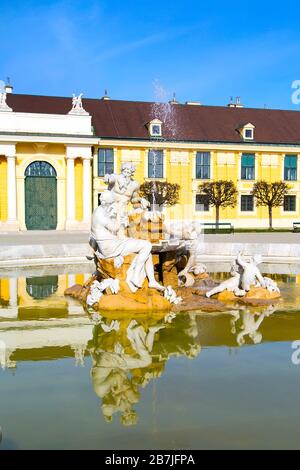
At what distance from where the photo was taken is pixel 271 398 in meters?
5.60

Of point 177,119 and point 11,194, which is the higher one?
→ point 177,119

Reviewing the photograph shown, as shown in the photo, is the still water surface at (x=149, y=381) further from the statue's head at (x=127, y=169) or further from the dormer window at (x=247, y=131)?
the dormer window at (x=247, y=131)

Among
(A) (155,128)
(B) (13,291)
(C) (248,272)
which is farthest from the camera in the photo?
(A) (155,128)

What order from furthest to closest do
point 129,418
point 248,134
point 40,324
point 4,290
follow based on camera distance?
point 248,134, point 4,290, point 40,324, point 129,418

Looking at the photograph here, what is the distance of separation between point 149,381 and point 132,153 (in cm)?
3715

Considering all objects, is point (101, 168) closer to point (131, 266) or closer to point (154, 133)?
point (154, 133)

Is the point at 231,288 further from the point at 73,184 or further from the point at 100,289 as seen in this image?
the point at 73,184

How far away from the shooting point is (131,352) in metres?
7.15

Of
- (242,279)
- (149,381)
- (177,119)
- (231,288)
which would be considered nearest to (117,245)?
(231,288)

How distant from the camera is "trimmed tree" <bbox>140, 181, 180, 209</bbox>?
3829 cm

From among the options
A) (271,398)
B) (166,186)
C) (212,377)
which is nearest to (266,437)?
(271,398)

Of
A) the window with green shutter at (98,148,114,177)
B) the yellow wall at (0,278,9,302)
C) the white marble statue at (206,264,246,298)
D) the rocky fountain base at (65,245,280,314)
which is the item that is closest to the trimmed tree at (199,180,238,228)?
the window with green shutter at (98,148,114,177)

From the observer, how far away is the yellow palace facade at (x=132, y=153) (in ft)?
125

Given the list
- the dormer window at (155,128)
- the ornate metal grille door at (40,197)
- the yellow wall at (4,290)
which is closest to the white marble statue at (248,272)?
the yellow wall at (4,290)
